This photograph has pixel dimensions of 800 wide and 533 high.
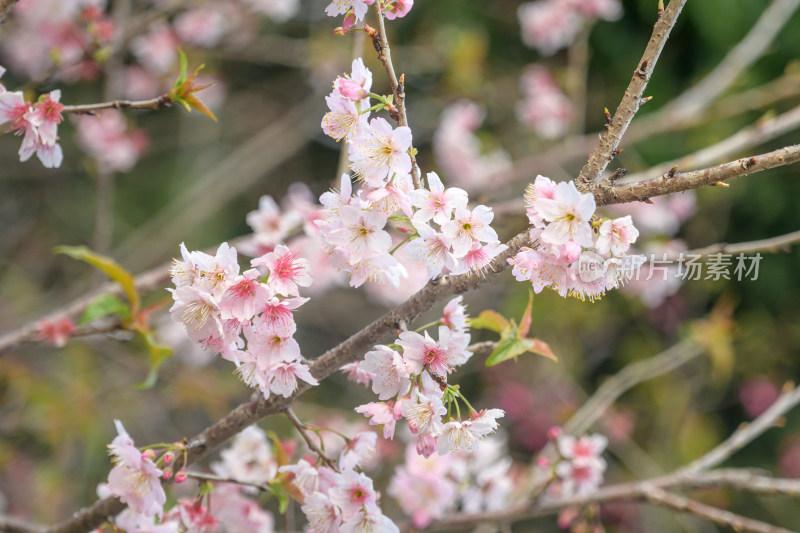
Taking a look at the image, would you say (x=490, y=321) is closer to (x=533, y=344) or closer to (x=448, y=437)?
(x=533, y=344)

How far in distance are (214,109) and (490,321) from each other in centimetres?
269

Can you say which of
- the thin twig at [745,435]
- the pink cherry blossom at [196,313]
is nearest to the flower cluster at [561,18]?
the thin twig at [745,435]

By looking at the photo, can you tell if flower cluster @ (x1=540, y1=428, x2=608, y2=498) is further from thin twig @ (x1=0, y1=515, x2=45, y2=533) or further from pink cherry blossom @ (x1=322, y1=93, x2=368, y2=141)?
thin twig @ (x1=0, y1=515, x2=45, y2=533)

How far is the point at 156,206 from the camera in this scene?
12.2 feet

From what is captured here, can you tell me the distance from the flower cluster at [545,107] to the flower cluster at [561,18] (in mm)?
190

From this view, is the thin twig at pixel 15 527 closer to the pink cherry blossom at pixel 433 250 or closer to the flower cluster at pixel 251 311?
the flower cluster at pixel 251 311

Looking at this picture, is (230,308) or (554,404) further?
(554,404)

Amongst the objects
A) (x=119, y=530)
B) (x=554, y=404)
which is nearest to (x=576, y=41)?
(x=554, y=404)

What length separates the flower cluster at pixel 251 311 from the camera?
0.76 metres

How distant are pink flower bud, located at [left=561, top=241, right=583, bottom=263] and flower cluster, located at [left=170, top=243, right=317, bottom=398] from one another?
1.05 feet

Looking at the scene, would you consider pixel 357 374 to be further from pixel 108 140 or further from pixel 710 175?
pixel 108 140

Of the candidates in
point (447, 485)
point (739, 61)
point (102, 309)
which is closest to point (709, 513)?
point (447, 485)

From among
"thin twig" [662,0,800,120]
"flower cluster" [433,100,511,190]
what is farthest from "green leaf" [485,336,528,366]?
"flower cluster" [433,100,511,190]

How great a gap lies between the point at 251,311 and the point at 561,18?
225cm
